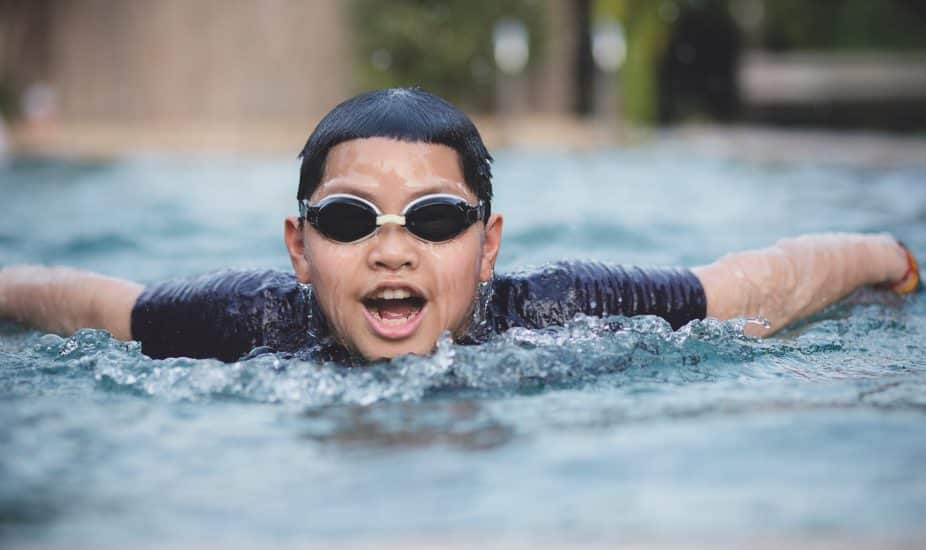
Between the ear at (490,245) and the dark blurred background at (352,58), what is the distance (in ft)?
41.5

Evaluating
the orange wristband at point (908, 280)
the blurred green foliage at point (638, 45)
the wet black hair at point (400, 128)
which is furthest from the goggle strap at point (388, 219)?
the blurred green foliage at point (638, 45)

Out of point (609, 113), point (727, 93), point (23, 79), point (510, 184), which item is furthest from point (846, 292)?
point (23, 79)

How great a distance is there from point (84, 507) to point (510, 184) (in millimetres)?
8997

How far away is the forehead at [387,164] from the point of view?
323cm

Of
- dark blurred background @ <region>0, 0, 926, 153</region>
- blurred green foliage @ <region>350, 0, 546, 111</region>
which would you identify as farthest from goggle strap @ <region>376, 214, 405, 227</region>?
blurred green foliage @ <region>350, 0, 546, 111</region>

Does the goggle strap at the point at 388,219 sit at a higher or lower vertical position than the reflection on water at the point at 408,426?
higher

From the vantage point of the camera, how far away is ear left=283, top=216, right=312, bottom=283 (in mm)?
3484

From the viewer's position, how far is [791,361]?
3.74 m

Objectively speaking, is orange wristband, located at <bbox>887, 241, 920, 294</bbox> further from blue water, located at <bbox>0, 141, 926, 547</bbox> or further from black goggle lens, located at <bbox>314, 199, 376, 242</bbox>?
black goggle lens, located at <bbox>314, 199, 376, 242</bbox>

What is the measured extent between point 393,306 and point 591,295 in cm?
74

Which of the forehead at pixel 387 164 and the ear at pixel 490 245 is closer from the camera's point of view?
the forehead at pixel 387 164

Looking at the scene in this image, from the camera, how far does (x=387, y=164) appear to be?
3232mm

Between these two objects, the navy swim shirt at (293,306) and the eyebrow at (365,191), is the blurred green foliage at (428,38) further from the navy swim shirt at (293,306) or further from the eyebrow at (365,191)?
the eyebrow at (365,191)

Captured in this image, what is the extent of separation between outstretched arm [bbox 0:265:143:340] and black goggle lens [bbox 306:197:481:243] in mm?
1029
